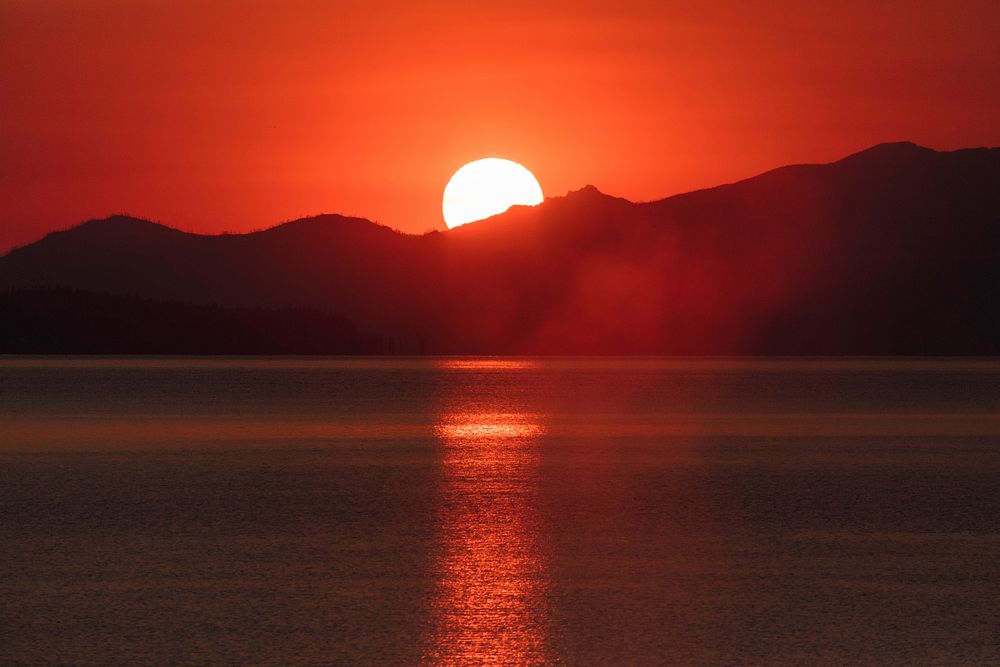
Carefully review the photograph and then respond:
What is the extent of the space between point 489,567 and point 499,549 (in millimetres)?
926

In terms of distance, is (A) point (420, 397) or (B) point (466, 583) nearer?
(B) point (466, 583)

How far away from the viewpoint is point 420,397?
48.6 metres

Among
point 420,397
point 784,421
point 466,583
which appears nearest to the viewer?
point 466,583

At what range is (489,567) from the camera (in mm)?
10875

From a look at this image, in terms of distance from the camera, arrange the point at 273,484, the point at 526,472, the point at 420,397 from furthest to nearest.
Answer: the point at 420,397 → the point at 526,472 → the point at 273,484

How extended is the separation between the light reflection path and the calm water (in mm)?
32

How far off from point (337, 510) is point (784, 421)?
1979 centimetres

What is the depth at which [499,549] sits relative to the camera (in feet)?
38.7

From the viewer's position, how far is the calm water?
8.34 metres

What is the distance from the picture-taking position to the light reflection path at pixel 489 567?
8164 mm

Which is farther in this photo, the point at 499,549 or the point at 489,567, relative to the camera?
the point at 499,549

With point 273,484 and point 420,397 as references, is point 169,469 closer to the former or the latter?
point 273,484

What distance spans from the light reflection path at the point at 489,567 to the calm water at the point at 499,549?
0.03 meters

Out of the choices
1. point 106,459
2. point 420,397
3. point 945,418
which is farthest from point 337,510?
point 420,397
